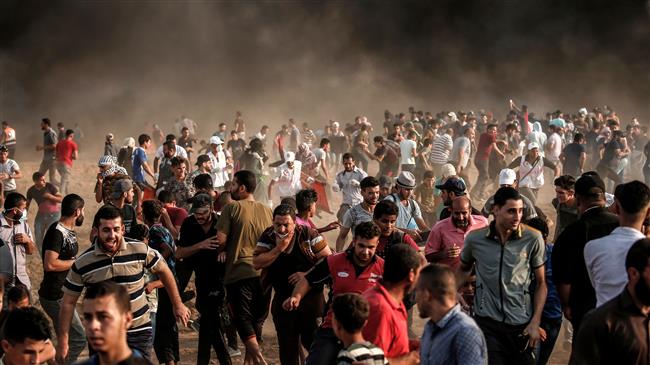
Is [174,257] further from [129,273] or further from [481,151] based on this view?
[481,151]

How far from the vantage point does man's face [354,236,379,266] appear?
514cm

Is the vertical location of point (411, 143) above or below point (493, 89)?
below

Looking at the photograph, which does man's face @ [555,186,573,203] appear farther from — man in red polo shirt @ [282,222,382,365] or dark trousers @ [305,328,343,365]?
dark trousers @ [305,328,343,365]

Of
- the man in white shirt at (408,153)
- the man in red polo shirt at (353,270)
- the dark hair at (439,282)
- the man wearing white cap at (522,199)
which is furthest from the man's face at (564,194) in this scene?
the man in white shirt at (408,153)

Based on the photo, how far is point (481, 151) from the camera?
55.7 ft

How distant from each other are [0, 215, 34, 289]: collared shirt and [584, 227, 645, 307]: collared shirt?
471 centimetres

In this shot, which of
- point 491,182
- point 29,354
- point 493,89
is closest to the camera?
point 29,354

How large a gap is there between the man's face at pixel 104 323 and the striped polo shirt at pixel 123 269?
182 cm

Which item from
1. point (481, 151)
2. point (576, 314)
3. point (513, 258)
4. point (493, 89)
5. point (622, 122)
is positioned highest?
point (493, 89)

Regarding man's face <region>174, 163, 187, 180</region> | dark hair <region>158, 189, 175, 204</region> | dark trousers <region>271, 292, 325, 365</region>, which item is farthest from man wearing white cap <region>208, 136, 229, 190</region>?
dark trousers <region>271, 292, 325, 365</region>

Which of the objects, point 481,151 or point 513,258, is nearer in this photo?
point 513,258

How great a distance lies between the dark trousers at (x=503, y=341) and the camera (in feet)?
17.1

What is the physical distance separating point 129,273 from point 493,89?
37.2m

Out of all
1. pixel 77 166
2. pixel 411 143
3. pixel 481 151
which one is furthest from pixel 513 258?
pixel 77 166
